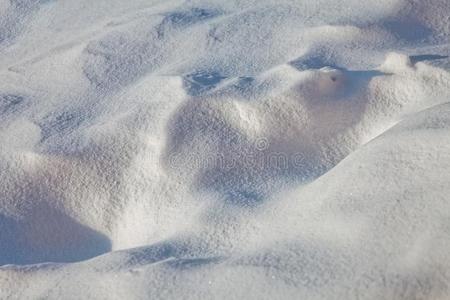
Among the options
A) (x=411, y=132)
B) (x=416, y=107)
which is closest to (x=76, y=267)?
(x=411, y=132)

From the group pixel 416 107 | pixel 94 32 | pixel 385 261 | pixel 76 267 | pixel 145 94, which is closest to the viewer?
pixel 385 261

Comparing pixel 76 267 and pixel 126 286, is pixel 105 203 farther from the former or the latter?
pixel 126 286

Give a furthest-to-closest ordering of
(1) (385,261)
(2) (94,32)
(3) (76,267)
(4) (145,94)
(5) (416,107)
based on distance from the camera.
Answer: (2) (94,32) → (4) (145,94) → (5) (416,107) → (3) (76,267) → (1) (385,261)

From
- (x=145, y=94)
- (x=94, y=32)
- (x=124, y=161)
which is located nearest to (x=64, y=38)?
(x=94, y=32)

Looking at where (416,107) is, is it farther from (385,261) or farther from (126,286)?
(126,286)

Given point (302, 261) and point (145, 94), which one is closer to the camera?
point (302, 261)

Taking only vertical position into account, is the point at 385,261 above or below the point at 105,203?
above
